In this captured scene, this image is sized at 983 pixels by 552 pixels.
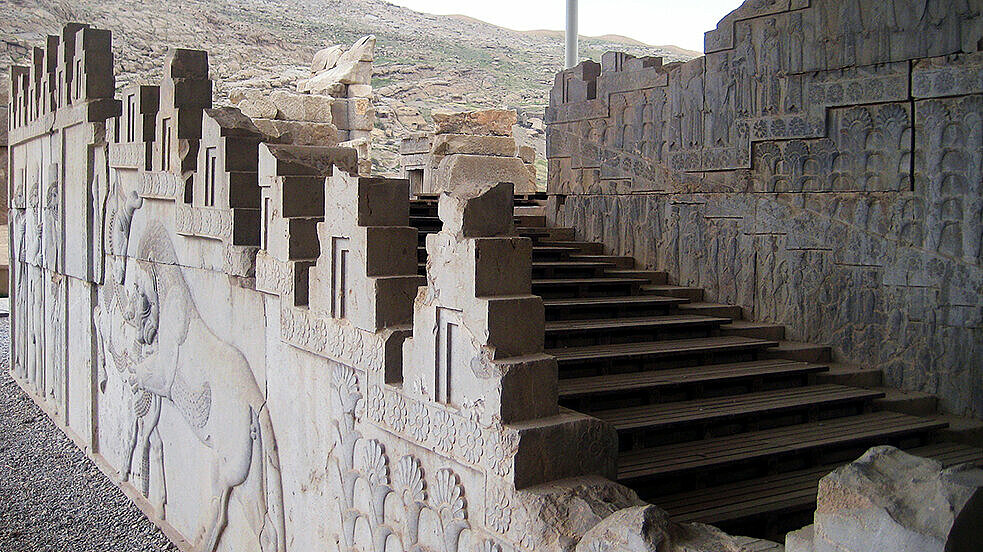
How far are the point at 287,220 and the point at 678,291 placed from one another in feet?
12.2

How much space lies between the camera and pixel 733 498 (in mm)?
4133

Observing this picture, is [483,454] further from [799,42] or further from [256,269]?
[799,42]

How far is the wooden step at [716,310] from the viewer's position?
6.81 metres

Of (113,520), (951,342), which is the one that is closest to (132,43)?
(113,520)

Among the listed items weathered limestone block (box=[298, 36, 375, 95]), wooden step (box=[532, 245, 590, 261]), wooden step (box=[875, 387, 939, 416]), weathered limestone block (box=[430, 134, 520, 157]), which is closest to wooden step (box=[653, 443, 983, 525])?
wooden step (box=[875, 387, 939, 416])

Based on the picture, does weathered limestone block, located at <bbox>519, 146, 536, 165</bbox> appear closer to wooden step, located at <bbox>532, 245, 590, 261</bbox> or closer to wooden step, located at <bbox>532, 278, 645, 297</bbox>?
wooden step, located at <bbox>532, 245, 590, 261</bbox>

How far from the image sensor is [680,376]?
5.29 meters

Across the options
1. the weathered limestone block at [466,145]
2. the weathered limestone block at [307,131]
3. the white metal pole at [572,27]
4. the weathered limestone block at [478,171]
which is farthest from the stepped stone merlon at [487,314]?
the weathered limestone block at [307,131]

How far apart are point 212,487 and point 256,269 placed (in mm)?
1634

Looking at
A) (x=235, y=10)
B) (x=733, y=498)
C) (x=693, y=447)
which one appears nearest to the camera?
(x=733, y=498)

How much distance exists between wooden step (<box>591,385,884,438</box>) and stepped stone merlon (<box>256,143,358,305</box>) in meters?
1.74

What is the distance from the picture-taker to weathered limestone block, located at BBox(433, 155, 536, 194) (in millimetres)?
12070

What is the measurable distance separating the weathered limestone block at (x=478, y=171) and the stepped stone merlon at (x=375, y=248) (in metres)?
7.71

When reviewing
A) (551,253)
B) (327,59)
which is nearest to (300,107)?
(327,59)
